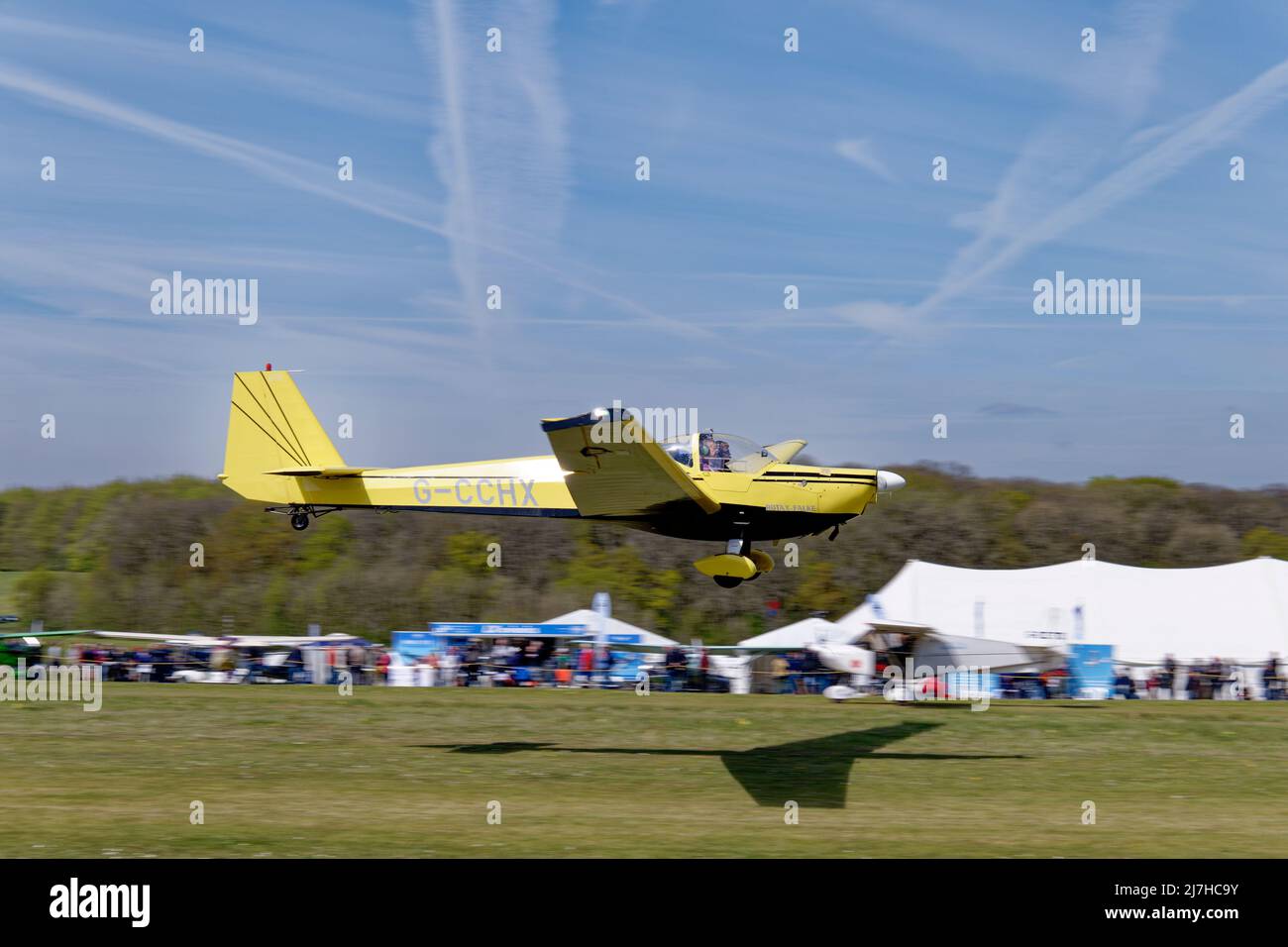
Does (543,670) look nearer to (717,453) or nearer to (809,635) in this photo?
(809,635)

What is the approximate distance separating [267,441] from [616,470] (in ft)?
20.3

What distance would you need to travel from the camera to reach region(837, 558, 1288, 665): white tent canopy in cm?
3391

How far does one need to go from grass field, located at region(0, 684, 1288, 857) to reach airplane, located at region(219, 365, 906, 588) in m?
4.12

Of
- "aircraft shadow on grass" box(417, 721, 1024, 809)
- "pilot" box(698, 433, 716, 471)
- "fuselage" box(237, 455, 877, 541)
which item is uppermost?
"pilot" box(698, 433, 716, 471)

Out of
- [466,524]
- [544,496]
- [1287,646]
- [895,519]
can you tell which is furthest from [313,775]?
[895,519]

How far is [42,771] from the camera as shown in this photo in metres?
20.3

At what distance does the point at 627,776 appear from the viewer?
20344mm

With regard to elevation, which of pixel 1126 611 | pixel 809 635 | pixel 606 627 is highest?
pixel 1126 611

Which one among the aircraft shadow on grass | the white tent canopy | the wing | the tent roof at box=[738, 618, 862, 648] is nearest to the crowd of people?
the white tent canopy

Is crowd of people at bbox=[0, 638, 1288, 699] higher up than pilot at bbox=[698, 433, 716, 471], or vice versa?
pilot at bbox=[698, 433, 716, 471]

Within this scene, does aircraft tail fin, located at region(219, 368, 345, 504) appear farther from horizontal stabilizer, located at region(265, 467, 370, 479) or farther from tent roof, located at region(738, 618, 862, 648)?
tent roof, located at region(738, 618, 862, 648)

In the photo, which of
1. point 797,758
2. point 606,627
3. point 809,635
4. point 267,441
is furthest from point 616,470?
point 809,635
